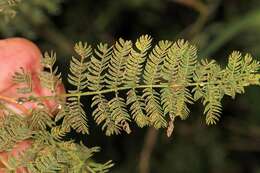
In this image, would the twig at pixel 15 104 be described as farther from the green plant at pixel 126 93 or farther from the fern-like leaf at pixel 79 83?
the fern-like leaf at pixel 79 83

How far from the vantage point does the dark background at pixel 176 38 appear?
2846mm

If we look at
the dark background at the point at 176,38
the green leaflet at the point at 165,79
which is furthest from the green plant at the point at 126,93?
the dark background at the point at 176,38

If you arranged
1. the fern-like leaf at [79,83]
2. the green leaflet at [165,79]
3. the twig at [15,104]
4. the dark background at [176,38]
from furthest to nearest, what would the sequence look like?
1. the dark background at [176,38]
2. the twig at [15,104]
3. the fern-like leaf at [79,83]
4. the green leaflet at [165,79]

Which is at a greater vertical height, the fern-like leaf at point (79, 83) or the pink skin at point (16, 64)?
the pink skin at point (16, 64)

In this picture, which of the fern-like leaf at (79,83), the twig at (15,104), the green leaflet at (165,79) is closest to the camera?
the green leaflet at (165,79)

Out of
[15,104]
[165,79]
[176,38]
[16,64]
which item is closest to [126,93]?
[165,79]

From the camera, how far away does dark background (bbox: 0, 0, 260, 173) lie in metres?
2.85

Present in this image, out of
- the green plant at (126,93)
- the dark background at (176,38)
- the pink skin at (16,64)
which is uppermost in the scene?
the dark background at (176,38)

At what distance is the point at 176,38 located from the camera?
2912 mm

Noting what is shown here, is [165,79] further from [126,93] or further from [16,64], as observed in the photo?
[16,64]

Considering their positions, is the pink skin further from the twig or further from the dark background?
the dark background

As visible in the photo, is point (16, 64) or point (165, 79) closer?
point (165, 79)

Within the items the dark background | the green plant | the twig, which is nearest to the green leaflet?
the green plant

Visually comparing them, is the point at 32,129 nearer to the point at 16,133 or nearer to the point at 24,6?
the point at 16,133
